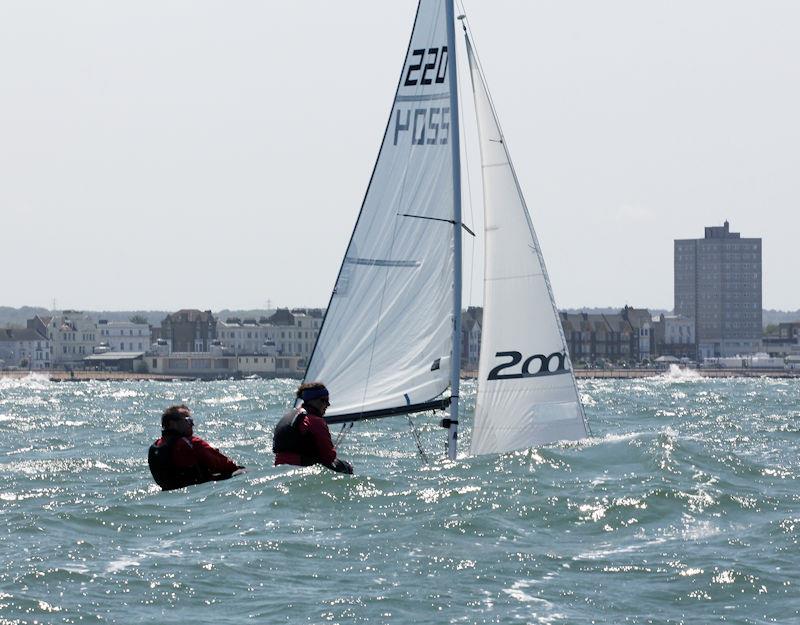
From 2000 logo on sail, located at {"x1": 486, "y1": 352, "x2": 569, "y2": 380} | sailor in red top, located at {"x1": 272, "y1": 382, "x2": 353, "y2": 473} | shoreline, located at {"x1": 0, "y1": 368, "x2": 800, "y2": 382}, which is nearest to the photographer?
sailor in red top, located at {"x1": 272, "y1": 382, "x2": 353, "y2": 473}

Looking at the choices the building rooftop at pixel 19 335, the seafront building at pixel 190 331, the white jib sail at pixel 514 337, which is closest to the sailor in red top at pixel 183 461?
the white jib sail at pixel 514 337

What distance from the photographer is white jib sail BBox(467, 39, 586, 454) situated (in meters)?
18.6

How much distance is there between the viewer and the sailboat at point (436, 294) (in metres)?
18.5

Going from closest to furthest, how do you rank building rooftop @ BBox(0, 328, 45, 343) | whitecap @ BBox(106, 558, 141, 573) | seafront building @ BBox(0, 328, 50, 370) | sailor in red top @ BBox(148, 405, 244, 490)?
whitecap @ BBox(106, 558, 141, 573) < sailor in red top @ BBox(148, 405, 244, 490) < seafront building @ BBox(0, 328, 50, 370) < building rooftop @ BBox(0, 328, 45, 343)

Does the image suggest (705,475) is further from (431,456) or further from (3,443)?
(3,443)

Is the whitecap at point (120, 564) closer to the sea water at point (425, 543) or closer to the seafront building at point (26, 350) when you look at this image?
the sea water at point (425, 543)

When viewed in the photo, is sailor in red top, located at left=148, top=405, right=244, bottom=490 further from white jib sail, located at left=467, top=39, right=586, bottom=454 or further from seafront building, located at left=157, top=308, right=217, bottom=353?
seafront building, located at left=157, top=308, right=217, bottom=353

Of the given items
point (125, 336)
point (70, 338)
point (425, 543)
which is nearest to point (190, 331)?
point (125, 336)

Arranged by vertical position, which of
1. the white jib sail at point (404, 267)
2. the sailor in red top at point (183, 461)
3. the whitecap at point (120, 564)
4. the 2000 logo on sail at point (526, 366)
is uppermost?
the white jib sail at point (404, 267)

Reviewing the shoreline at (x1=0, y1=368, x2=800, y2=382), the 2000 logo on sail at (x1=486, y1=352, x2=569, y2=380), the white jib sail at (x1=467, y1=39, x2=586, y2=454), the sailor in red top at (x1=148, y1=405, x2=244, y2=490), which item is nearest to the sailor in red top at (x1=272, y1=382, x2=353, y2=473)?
the sailor in red top at (x1=148, y1=405, x2=244, y2=490)

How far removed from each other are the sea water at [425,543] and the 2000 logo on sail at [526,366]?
37.4 inches

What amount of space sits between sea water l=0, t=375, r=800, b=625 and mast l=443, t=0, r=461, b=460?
482 millimetres

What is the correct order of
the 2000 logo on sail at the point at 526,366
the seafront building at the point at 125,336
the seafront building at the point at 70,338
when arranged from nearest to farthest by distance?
the 2000 logo on sail at the point at 526,366 → the seafront building at the point at 70,338 → the seafront building at the point at 125,336

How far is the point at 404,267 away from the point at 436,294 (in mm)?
506
